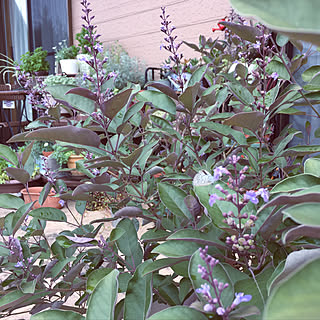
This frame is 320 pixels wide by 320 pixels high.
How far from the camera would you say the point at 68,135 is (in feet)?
1.90

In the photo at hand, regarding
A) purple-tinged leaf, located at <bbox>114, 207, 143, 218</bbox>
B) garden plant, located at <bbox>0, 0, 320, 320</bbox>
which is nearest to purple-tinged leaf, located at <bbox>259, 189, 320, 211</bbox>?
garden plant, located at <bbox>0, 0, 320, 320</bbox>

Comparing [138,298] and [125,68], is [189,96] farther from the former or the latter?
[125,68]

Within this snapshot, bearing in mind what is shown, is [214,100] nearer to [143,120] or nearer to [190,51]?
[143,120]

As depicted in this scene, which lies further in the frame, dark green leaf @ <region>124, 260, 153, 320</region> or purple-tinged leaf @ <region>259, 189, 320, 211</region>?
dark green leaf @ <region>124, 260, 153, 320</region>

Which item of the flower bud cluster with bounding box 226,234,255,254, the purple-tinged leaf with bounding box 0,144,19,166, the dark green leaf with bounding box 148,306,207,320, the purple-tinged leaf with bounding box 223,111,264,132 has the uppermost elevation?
the purple-tinged leaf with bounding box 223,111,264,132

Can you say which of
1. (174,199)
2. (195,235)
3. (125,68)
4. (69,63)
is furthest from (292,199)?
(69,63)

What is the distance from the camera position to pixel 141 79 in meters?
4.72

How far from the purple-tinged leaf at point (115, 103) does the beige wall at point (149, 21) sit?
337cm

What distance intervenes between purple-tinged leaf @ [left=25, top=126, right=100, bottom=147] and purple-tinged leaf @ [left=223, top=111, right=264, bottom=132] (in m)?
0.21

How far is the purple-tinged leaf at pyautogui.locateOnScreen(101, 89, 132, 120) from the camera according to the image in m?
0.56

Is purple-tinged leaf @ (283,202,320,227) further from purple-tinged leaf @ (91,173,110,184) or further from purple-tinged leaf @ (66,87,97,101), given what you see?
purple-tinged leaf @ (91,173,110,184)

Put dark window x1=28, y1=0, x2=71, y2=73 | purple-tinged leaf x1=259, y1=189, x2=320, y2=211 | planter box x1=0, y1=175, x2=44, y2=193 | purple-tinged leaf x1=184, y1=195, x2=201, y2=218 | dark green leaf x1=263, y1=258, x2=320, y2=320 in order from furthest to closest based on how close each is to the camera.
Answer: dark window x1=28, y1=0, x2=71, y2=73
planter box x1=0, y1=175, x2=44, y2=193
purple-tinged leaf x1=184, y1=195, x2=201, y2=218
purple-tinged leaf x1=259, y1=189, x2=320, y2=211
dark green leaf x1=263, y1=258, x2=320, y2=320

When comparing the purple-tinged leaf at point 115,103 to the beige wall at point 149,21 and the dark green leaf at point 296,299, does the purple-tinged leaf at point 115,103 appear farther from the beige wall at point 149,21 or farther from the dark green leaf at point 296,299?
the beige wall at point 149,21

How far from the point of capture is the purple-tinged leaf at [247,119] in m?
0.57
